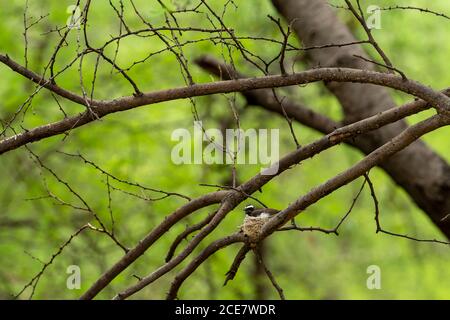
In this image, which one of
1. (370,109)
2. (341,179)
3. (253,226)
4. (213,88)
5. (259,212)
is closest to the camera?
(213,88)

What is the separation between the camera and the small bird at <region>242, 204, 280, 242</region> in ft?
10.6

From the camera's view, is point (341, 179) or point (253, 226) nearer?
point (341, 179)

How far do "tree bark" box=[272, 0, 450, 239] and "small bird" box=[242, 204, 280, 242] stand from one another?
1.49 m

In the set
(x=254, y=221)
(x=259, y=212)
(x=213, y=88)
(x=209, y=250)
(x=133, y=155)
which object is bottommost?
(x=209, y=250)

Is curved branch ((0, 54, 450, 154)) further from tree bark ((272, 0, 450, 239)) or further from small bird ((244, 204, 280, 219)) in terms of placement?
tree bark ((272, 0, 450, 239))

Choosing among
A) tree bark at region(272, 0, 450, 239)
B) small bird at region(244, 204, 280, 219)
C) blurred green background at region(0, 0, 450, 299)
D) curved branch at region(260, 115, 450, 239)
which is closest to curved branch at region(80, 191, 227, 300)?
small bird at region(244, 204, 280, 219)

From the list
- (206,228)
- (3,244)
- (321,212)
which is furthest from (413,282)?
(206,228)

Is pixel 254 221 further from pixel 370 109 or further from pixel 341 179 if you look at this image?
pixel 370 109

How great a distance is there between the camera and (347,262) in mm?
11609

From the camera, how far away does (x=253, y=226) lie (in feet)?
10.8

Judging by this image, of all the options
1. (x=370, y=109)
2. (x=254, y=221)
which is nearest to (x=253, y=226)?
(x=254, y=221)

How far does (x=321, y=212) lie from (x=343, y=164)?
3339mm

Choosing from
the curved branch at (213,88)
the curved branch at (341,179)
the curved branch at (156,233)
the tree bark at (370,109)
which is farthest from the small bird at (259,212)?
the tree bark at (370,109)

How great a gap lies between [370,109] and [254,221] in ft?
6.32
